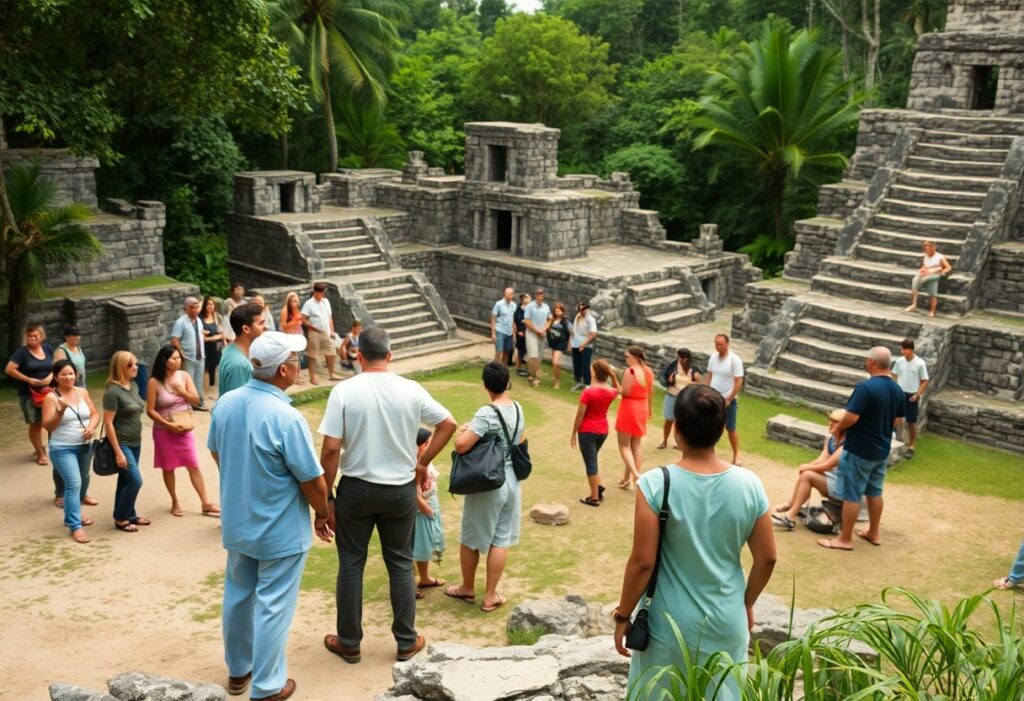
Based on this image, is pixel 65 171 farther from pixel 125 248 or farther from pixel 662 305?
pixel 662 305

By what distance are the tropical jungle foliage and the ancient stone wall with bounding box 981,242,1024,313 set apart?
6545 millimetres

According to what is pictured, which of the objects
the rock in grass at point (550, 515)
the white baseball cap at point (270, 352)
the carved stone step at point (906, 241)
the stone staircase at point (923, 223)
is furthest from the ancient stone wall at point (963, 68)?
the white baseball cap at point (270, 352)

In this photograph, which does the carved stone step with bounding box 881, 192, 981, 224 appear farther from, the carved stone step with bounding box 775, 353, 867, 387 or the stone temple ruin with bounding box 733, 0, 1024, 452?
the carved stone step with bounding box 775, 353, 867, 387

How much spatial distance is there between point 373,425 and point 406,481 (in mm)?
395

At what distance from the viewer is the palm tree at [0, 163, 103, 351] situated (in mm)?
13008

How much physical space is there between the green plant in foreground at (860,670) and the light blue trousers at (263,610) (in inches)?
80.7

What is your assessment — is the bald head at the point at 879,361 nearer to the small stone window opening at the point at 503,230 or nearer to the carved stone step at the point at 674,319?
the carved stone step at the point at 674,319

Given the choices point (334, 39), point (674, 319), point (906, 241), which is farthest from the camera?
point (334, 39)

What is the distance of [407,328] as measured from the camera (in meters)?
17.4

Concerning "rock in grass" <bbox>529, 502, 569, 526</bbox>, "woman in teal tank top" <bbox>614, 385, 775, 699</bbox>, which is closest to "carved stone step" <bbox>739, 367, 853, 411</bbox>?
"rock in grass" <bbox>529, 502, 569, 526</bbox>

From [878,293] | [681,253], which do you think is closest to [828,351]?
[878,293]

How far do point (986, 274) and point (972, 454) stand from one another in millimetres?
3423

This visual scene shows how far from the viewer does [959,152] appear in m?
16.9

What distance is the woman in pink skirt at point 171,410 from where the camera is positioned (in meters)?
8.59
